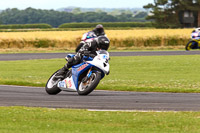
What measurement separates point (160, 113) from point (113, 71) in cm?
1278

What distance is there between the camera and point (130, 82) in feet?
55.7

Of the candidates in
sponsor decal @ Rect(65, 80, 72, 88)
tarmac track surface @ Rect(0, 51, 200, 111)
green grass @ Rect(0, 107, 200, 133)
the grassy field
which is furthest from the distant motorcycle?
green grass @ Rect(0, 107, 200, 133)

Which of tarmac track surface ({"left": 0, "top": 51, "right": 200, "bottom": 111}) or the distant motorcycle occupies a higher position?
tarmac track surface ({"left": 0, "top": 51, "right": 200, "bottom": 111})

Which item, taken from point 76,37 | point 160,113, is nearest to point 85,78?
point 160,113

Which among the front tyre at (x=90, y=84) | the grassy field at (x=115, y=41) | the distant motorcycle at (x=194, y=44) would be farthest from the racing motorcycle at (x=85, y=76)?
the grassy field at (x=115, y=41)

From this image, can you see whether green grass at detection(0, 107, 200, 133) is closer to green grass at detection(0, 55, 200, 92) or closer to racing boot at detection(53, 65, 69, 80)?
racing boot at detection(53, 65, 69, 80)

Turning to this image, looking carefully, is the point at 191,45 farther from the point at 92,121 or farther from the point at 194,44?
the point at 92,121

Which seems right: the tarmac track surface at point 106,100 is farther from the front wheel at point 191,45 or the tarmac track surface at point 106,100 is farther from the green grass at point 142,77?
the front wheel at point 191,45

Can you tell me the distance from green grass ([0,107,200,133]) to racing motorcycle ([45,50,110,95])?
219cm

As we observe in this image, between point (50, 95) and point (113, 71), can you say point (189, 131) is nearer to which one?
point (50, 95)

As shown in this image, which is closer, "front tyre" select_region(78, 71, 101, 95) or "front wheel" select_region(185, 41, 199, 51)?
"front tyre" select_region(78, 71, 101, 95)

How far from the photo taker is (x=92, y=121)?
28.0 ft

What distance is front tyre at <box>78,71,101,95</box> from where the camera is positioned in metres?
11.8

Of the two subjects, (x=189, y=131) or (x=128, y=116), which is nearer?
(x=189, y=131)
